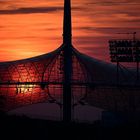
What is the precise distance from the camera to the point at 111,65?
95938 millimetres

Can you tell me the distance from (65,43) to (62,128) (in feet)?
73.0

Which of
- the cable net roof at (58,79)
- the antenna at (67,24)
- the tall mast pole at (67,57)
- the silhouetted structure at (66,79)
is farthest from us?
the cable net roof at (58,79)

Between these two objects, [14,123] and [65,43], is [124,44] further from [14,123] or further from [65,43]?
[14,123]

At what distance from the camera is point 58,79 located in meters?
92.8

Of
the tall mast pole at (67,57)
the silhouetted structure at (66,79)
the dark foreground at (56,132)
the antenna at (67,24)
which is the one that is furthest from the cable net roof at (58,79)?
the dark foreground at (56,132)

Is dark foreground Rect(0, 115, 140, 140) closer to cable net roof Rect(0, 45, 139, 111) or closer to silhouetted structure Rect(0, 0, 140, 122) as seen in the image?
silhouetted structure Rect(0, 0, 140, 122)

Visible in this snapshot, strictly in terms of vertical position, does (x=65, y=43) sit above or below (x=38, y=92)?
above

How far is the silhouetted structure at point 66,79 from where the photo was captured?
8912 cm

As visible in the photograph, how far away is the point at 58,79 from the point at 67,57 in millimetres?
4411

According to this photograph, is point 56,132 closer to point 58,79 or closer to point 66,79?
point 66,79

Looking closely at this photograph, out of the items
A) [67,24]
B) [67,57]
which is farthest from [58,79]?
[67,24]

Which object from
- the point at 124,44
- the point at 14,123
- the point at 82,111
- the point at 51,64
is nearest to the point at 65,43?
the point at 51,64

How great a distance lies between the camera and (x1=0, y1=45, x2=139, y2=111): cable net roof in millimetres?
90312

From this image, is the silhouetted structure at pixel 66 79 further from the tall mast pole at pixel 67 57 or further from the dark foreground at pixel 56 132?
the dark foreground at pixel 56 132
